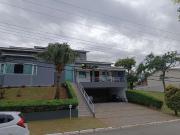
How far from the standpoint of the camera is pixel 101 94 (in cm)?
4441

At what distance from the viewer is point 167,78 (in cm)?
5672

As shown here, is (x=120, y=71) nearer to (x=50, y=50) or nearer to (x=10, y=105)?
(x=50, y=50)

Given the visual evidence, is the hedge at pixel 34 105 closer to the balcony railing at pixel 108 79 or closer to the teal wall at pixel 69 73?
the teal wall at pixel 69 73

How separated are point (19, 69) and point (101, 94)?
15.3 metres

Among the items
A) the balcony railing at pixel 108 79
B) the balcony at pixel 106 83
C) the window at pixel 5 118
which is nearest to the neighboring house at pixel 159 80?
the balcony railing at pixel 108 79

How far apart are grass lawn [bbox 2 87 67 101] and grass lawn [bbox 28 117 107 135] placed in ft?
20.4

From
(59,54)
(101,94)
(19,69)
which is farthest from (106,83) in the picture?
(59,54)

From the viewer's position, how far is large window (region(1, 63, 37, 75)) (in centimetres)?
3322

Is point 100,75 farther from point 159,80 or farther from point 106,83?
point 159,80

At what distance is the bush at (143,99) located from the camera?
32775 millimetres

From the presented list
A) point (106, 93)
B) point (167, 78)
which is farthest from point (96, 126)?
point (167, 78)

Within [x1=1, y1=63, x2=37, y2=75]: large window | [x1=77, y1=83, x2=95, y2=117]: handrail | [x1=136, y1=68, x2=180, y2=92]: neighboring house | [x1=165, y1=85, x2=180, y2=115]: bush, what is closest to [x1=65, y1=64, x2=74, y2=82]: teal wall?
[x1=77, y1=83, x2=95, y2=117]: handrail

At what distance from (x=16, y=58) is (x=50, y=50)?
7.57 meters

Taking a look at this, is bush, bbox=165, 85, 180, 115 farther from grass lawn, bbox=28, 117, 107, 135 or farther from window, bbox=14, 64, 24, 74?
window, bbox=14, 64, 24, 74
